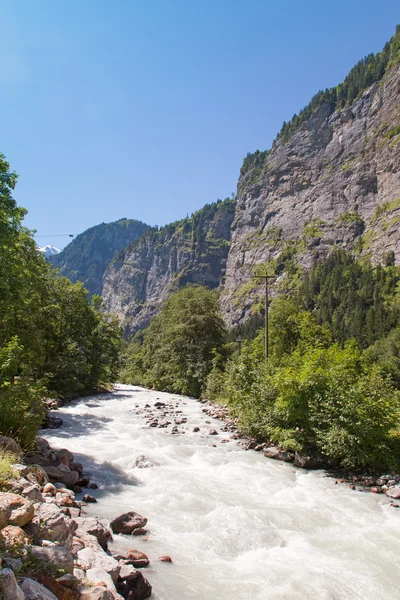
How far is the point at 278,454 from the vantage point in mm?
16500

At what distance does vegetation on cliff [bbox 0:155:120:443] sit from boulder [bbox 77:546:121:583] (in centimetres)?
631

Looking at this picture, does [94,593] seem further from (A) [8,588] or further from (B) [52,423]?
(B) [52,423]

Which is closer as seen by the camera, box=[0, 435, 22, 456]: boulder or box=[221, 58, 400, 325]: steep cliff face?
box=[0, 435, 22, 456]: boulder

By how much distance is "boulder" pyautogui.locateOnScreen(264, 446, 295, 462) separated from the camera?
53.0 feet

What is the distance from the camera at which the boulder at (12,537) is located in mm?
5250

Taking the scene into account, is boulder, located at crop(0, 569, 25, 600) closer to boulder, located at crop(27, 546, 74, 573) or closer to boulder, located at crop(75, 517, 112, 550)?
boulder, located at crop(27, 546, 74, 573)

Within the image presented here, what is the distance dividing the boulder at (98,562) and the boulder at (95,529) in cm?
81

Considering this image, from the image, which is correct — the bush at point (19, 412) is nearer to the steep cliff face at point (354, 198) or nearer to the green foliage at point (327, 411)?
the green foliage at point (327, 411)

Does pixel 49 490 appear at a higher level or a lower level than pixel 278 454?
higher

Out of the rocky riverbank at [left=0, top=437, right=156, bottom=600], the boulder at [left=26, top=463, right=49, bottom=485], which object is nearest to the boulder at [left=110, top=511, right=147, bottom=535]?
the rocky riverbank at [left=0, top=437, right=156, bottom=600]

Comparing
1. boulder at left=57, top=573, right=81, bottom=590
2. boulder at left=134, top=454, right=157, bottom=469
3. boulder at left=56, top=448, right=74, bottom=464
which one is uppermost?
boulder at left=57, top=573, right=81, bottom=590

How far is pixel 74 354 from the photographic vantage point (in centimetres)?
3406

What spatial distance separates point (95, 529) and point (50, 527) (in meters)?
1.75

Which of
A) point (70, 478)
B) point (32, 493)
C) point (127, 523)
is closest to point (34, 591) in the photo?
point (32, 493)
